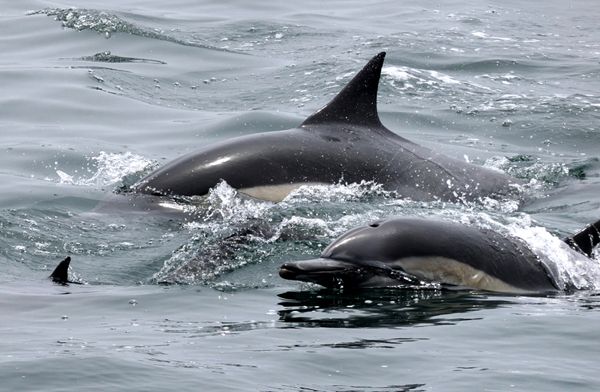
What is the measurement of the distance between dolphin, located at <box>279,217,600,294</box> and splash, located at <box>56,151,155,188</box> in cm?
558

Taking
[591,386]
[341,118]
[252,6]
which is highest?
[252,6]

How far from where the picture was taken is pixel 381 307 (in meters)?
8.36

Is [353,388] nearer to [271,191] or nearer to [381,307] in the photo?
[381,307]

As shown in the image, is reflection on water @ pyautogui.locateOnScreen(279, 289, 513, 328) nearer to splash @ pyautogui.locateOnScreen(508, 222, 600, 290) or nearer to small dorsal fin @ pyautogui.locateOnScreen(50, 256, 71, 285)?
splash @ pyautogui.locateOnScreen(508, 222, 600, 290)

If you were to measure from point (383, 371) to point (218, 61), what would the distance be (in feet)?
51.2

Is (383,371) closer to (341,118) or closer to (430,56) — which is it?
(341,118)

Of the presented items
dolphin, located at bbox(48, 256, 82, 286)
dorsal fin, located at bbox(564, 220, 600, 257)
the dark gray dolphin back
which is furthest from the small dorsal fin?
dorsal fin, located at bbox(564, 220, 600, 257)

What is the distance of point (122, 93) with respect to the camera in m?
19.3

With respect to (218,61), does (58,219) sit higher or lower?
lower

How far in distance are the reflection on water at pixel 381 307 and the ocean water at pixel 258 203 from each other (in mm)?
19

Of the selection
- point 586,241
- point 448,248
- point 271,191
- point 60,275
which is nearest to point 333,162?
point 271,191

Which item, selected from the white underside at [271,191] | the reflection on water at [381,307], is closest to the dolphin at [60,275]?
the reflection on water at [381,307]

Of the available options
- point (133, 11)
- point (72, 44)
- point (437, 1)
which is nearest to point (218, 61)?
point (72, 44)

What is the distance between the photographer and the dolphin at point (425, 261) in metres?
8.48
